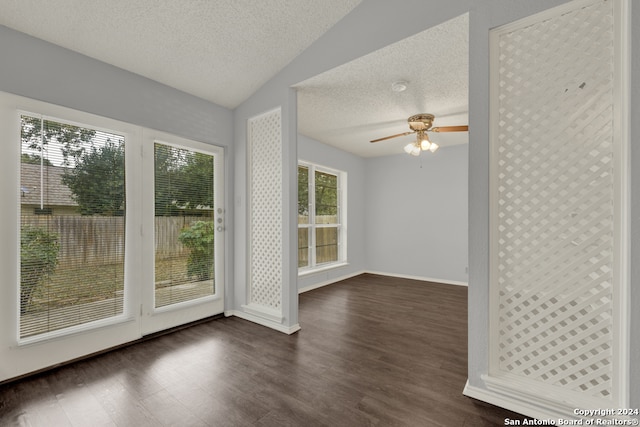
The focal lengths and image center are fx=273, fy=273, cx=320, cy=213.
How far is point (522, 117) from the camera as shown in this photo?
1757mm

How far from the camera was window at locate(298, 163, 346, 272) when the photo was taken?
4875mm

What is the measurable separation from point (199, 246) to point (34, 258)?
135 centimetres

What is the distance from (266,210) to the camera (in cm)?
→ 318

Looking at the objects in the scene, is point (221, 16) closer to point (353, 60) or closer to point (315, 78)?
point (315, 78)

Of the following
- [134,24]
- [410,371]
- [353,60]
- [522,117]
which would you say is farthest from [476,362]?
[134,24]

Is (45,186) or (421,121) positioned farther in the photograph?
(421,121)

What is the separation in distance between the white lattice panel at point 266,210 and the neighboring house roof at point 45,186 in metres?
1.67

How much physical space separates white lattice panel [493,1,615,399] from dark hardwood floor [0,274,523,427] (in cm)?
49

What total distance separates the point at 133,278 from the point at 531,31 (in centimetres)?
373

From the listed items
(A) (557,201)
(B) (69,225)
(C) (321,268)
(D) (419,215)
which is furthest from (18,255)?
(D) (419,215)

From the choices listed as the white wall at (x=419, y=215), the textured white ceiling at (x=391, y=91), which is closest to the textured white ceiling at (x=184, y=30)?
the textured white ceiling at (x=391, y=91)

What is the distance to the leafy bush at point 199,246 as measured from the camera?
311 cm

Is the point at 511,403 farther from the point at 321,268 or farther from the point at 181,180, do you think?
the point at 321,268

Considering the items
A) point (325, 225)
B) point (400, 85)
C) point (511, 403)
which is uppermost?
→ point (400, 85)
